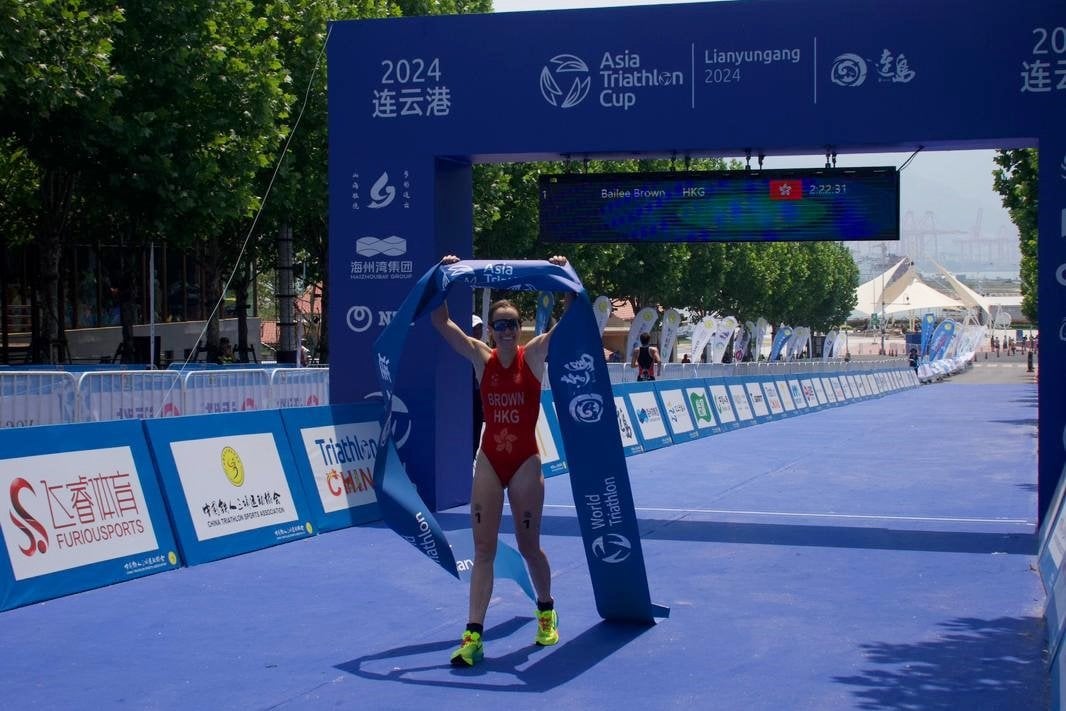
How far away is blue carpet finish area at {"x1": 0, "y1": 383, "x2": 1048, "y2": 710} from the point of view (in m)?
6.86

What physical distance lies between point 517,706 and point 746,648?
72.7 inches

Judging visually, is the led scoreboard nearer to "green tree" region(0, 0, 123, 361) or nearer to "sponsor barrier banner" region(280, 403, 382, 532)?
"sponsor barrier banner" region(280, 403, 382, 532)

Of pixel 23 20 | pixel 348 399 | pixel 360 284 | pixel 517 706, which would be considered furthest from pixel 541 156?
pixel 23 20

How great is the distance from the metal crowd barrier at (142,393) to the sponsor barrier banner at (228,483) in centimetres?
298

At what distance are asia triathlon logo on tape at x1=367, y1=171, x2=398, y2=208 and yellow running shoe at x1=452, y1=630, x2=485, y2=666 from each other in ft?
24.2

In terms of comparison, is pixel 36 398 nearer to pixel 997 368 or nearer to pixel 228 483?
pixel 228 483

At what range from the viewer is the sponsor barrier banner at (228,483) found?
1069 cm

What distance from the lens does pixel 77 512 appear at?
966cm

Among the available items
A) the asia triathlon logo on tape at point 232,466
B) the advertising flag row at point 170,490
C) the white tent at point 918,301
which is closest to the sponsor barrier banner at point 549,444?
the advertising flag row at point 170,490

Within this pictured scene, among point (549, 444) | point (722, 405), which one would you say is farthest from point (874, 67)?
point (722, 405)

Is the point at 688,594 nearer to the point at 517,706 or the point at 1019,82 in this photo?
the point at 517,706

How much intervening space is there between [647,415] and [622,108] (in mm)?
10513

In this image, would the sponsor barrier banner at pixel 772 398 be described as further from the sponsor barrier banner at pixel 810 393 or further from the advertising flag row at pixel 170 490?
the advertising flag row at pixel 170 490

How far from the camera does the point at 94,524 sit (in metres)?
9.77
